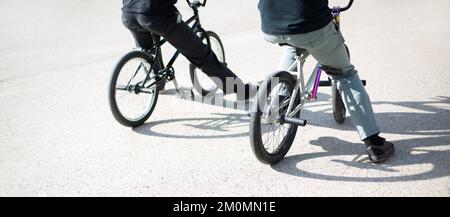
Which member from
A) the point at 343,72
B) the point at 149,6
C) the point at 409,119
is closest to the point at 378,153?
the point at 343,72

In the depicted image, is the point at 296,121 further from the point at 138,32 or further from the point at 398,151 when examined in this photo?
the point at 138,32

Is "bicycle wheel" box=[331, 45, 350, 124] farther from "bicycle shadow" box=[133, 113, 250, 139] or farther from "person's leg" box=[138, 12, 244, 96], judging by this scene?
"person's leg" box=[138, 12, 244, 96]

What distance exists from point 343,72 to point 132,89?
1.95 metres

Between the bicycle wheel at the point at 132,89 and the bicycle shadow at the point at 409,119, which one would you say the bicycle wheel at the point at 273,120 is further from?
the bicycle wheel at the point at 132,89

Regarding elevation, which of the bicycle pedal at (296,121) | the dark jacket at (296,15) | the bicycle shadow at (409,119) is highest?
the dark jacket at (296,15)

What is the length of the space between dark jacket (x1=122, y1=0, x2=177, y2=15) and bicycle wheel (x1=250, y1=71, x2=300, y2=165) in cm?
126

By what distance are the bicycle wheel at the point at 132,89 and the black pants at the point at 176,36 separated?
0.25 metres

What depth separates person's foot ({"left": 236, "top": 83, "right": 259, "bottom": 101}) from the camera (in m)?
5.17

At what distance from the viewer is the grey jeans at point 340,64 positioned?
3.43 meters

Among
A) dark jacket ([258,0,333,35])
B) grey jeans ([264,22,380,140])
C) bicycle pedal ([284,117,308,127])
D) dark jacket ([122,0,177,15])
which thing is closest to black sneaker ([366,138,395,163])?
grey jeans ([264,22,380,140])

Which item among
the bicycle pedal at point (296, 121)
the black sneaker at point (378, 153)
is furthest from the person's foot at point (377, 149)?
the bicycle pedal at point (296, 121)

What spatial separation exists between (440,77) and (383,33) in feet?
7.84

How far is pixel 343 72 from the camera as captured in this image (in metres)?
3.72

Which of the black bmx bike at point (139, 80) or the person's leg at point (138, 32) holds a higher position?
the person's leg at point (138, 32)
